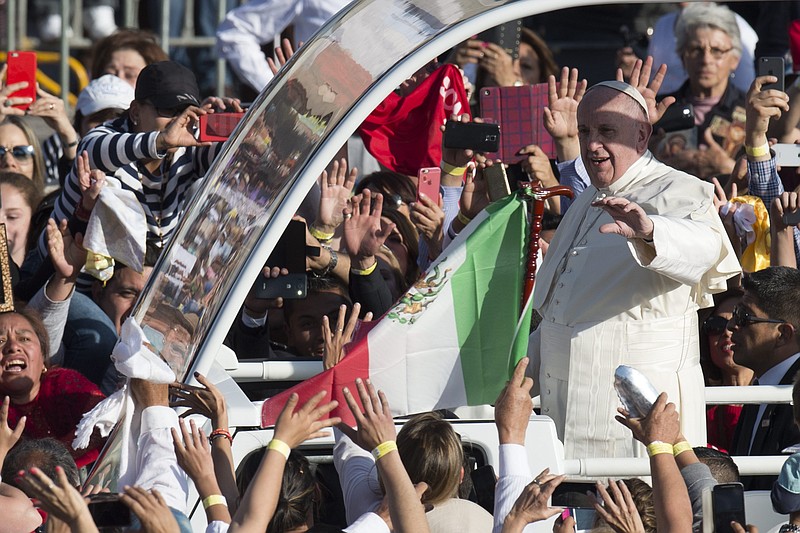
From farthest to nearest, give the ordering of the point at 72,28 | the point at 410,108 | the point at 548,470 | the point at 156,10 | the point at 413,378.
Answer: the point at 72,28 → the point at 156,10 → the point at 410,108 → the point at 413,378 → the point at 548,470

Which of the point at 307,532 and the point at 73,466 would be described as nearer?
the point at 307,532

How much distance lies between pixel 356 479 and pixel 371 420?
355 mm

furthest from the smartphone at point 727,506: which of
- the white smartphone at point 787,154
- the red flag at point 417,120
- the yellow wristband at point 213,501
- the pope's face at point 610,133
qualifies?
the red flag at point 417,120

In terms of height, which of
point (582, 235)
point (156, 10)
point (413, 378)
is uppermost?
point (156, 10)

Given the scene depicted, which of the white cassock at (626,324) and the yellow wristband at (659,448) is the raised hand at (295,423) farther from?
the white cassock at (626,324)

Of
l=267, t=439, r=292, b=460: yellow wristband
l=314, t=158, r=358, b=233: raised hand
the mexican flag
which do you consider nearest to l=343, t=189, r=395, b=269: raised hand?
l=314, t=158, r=358, b=233: raised hand

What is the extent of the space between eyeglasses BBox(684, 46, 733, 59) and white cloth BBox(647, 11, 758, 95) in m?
0.40

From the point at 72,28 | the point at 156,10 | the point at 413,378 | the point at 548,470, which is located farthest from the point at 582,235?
the point at 72,28

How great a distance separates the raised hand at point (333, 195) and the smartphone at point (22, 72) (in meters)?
1.81

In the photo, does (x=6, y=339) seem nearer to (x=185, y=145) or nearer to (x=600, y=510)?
(x=185, y=145)

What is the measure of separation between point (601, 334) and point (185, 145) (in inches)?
71.8

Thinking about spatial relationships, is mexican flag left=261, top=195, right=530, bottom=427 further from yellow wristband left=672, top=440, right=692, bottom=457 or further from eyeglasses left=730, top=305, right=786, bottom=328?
eyeglasses left=730, top=305, right=786, bottom=328

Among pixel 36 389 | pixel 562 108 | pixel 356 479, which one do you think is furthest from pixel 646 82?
pixel 36 389

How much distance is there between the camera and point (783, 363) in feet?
17.5
